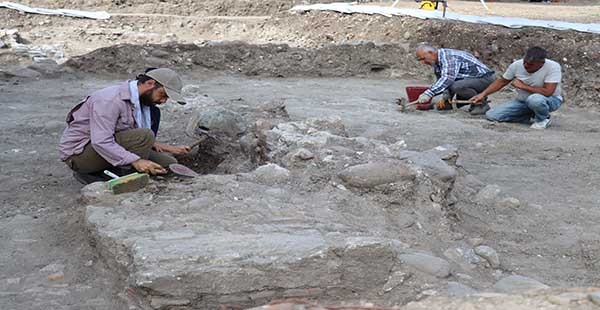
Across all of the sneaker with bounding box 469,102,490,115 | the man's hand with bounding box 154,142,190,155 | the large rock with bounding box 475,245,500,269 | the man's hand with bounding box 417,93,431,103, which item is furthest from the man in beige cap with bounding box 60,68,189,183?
the sneaker with bounding box 469,102,490,115

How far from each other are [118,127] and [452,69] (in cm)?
462

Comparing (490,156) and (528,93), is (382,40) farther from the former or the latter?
(490,156)

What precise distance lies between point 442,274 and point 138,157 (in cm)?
201

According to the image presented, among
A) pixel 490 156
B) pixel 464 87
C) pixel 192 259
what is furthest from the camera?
pixel 464 87

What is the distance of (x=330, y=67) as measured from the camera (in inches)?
450

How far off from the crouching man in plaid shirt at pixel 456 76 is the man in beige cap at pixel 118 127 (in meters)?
4.15

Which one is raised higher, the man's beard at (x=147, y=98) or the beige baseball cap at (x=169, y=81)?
the beige baseball cap at (x=169, y=81)

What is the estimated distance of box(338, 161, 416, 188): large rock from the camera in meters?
4.20

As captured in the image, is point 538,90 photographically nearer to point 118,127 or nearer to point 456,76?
point 456,76

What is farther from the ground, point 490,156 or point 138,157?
point 138,157

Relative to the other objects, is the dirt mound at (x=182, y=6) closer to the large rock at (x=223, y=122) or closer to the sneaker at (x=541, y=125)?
the sneaker at (x=541, y=125)

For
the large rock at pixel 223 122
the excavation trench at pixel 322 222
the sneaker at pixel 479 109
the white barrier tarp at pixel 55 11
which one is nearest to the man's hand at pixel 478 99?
the sneaker at pixel 479 109

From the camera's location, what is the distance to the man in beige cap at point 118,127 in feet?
13.8

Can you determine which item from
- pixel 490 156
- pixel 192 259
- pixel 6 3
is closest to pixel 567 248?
pixel 490 156
